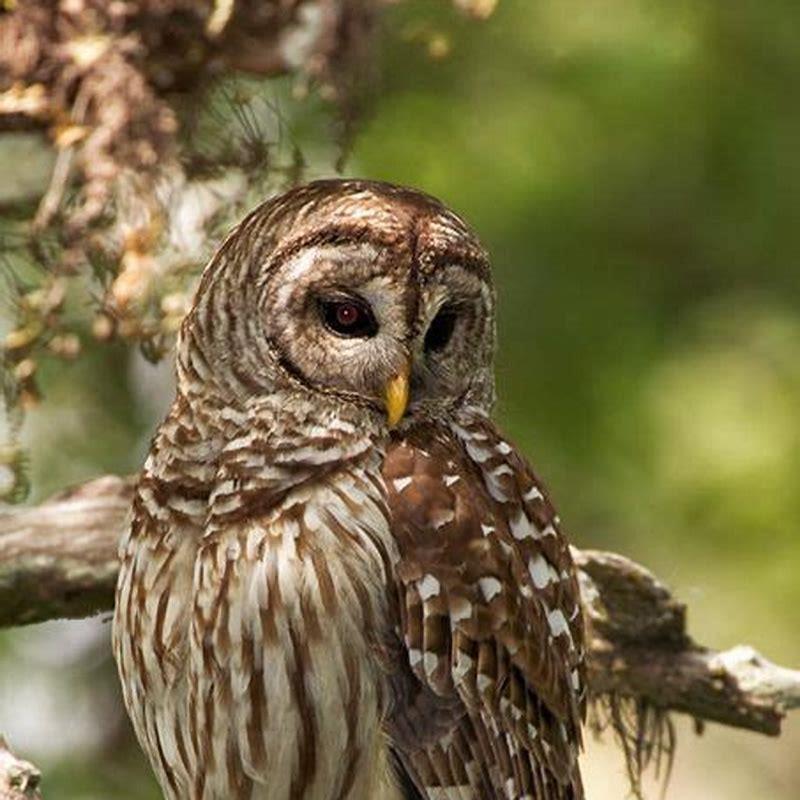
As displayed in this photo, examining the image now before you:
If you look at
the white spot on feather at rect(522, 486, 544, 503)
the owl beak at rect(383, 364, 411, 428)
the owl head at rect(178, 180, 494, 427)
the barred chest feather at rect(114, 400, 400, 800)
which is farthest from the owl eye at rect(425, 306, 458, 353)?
the white spot on feather at rect(522, 486, 544, 503)

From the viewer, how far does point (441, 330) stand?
17.2 ft

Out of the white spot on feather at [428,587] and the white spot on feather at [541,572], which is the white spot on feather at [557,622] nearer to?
the white spot on feather at [541,572]

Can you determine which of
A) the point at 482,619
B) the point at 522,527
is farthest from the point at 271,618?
the point at 522,527

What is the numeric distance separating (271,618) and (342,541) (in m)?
0.20

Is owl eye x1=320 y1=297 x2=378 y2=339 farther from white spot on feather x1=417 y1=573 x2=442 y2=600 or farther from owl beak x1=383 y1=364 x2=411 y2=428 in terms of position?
white spot on feather x1=417 y1=573 x2=442 y2=600

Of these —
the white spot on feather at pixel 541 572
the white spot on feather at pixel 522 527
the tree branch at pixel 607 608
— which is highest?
the tree branch at pixel 607 608

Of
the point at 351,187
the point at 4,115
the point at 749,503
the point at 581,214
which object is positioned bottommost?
the point at 351,187

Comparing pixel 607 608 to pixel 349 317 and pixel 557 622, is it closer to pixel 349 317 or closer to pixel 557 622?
pixel 557 622

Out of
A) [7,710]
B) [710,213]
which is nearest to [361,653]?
[7,710]

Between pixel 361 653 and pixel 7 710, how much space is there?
395 cm

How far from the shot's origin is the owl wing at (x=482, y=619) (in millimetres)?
5117

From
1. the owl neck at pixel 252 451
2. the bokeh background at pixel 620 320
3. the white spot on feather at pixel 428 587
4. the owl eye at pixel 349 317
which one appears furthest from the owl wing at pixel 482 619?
the bokeh background at pixel 620 320

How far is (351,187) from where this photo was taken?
5.29 metres

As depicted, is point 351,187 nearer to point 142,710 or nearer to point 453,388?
point 453,388
